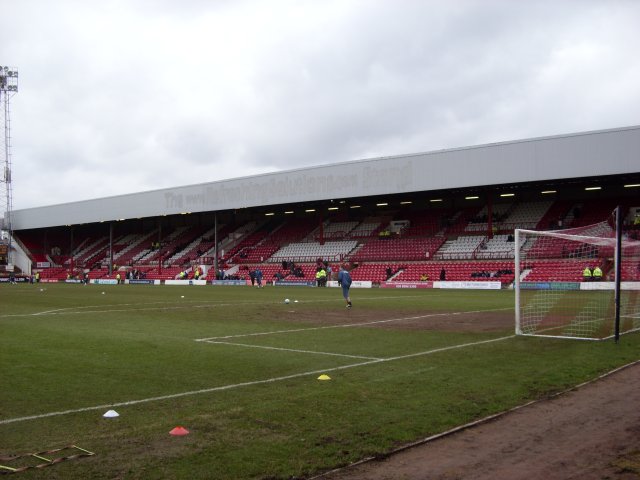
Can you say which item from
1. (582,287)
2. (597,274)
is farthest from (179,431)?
(597,274)

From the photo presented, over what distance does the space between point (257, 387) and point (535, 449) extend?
4154 millimetres

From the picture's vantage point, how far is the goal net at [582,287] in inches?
581

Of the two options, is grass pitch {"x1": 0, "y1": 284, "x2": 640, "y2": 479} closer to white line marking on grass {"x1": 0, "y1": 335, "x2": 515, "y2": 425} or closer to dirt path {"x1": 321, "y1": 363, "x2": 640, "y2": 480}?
white line marking on grass {"x1": 0, "y1": 335, "x2": 515, "y2": 425}

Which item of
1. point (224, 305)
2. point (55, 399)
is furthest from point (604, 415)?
point (224, 305)

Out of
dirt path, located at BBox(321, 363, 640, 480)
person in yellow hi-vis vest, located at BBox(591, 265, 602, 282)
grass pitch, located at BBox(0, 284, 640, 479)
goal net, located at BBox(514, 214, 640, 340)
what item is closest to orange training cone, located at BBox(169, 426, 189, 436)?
grass pitch, located at BBox(0, 284, 640, 479)

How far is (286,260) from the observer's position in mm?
58219

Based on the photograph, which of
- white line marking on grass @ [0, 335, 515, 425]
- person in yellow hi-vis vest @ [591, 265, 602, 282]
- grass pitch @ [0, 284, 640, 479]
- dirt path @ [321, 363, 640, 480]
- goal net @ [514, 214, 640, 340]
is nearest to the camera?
dirt path @ [321, 363, 640, 480]

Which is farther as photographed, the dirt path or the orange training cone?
the orange training cone

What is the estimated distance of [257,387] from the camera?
863cm

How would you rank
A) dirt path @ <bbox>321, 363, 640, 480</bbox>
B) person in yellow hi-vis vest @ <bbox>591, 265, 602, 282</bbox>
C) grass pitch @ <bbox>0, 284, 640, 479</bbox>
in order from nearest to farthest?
dirt path @ <bbox>321, 363, 640, 480</bbox> → grass pitch @ <bbox>0, 284, 640, 479</bbox> → person in yellow hi-vis vest @ <bbox>591, 265, 602, 282</bbox>

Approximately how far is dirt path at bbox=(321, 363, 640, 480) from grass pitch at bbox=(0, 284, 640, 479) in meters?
0.33

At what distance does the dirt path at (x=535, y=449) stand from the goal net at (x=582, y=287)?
22.7ft

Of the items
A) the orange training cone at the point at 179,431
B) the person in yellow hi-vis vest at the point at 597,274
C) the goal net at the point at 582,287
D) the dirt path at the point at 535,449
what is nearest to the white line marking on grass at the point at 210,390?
the orange training cone at the point at 179,431

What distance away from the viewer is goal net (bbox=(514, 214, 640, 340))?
581 inches
